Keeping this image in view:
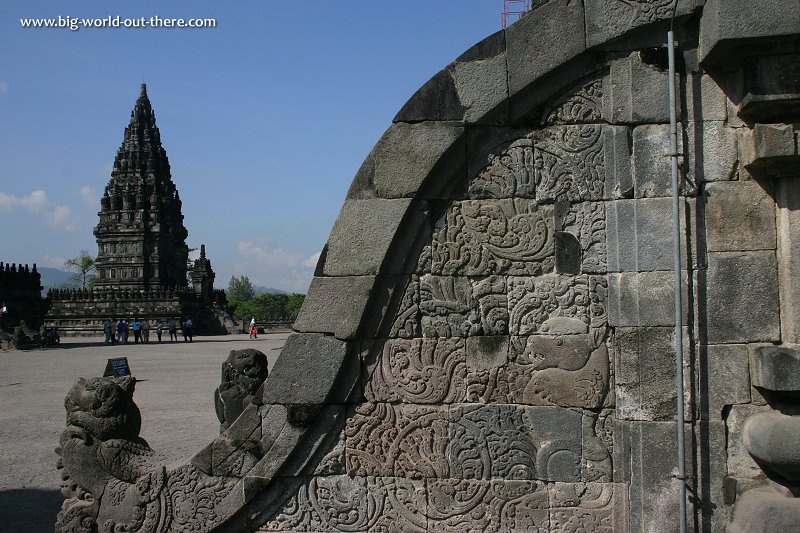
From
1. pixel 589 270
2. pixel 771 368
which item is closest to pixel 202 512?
pixel 589 270

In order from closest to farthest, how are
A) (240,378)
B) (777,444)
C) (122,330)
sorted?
1. (777,444)
2. (240,378)
3. (122,330)

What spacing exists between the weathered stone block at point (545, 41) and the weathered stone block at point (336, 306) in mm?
1553

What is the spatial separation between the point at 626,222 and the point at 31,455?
844 cm

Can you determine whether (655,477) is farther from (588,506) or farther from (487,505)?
(487,505)

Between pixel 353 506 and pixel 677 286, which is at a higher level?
pixel 677 286

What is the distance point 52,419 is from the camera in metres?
11.8

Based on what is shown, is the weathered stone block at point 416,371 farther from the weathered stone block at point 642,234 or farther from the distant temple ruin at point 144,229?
the distant temple ruin at point 144,229

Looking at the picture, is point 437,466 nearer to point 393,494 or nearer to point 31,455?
point 393,494

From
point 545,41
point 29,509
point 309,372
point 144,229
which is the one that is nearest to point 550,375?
point 309,372

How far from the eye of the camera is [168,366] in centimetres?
2109

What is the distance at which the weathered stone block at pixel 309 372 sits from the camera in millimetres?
4426

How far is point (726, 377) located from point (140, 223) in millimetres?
61397

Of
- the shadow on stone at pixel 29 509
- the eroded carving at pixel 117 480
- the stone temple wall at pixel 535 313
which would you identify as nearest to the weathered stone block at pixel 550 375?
the stone temple wall at pixel 535 313

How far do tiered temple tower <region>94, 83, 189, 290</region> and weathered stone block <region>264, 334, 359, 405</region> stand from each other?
5810 cm
